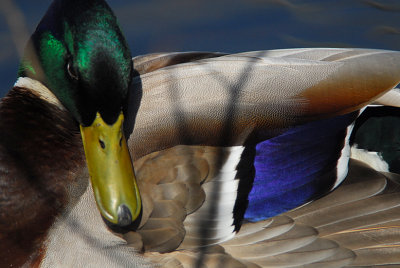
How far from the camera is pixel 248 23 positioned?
5586 mm

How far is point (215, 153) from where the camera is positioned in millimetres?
2990

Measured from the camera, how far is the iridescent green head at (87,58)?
8.98 ft

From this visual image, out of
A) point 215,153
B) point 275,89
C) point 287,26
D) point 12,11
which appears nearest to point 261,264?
point 215,153

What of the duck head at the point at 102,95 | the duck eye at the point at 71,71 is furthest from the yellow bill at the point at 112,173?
the duck eye at the point at 71,71

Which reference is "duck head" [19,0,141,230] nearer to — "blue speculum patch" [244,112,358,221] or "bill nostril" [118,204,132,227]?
"bill nostril" [118,204,132,227]

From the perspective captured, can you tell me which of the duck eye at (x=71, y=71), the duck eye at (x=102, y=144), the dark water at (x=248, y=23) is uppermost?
the duck eye at (x=71, y=71)

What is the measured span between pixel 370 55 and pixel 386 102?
0.24 meters

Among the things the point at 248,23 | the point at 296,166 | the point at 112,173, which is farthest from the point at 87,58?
the point at 248,23

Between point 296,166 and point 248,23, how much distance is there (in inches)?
103

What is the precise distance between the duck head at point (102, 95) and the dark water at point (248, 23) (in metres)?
2.33

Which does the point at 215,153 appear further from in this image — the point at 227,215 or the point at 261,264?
the point at 261,264

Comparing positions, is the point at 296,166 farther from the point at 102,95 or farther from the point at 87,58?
the point at 87,58

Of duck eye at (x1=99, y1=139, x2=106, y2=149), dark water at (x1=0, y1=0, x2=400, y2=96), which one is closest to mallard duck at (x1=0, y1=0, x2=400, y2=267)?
duck eye at (x1=99, y1=139, x2=106, y2=149)

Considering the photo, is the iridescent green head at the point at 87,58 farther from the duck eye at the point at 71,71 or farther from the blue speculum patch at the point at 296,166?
the blue speculum patch at the point at 296,166
